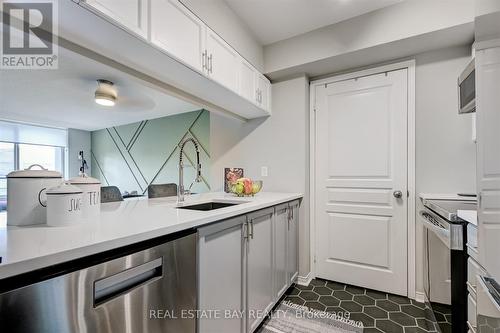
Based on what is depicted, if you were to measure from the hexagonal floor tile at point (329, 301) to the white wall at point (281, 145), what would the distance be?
33 centimetres

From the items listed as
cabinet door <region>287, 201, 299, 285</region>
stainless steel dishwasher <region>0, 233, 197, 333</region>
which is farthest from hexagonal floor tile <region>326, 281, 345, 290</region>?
stainless steel dishwasher <region>0, 233, 197, 333</region>

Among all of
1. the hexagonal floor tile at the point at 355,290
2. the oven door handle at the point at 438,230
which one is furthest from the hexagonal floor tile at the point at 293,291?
the oven door handle at the point at 438,230

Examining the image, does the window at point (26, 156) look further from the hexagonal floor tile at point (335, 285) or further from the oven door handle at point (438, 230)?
the hexagonal floor tile at point (335, 285)

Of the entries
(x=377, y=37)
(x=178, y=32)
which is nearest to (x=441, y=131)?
(x=377, y=37)

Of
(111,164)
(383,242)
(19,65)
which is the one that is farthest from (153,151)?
(383,242)

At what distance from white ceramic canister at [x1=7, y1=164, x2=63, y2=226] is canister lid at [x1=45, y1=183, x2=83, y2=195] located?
0.05 meters

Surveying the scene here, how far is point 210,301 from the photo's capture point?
3.67 feet

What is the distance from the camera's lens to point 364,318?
A: 1.73 m

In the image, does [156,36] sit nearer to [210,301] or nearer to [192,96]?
[192,96]

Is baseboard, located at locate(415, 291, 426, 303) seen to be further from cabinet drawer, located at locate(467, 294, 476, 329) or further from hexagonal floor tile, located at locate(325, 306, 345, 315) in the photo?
cabinet drawer, located at locate(467, 294, 476, 329)

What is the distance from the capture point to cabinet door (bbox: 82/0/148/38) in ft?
3.20

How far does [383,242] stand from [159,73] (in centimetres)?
241

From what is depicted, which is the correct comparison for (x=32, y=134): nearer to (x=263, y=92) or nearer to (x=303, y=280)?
(x=263, y=92)

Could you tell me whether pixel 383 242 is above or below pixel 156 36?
below
